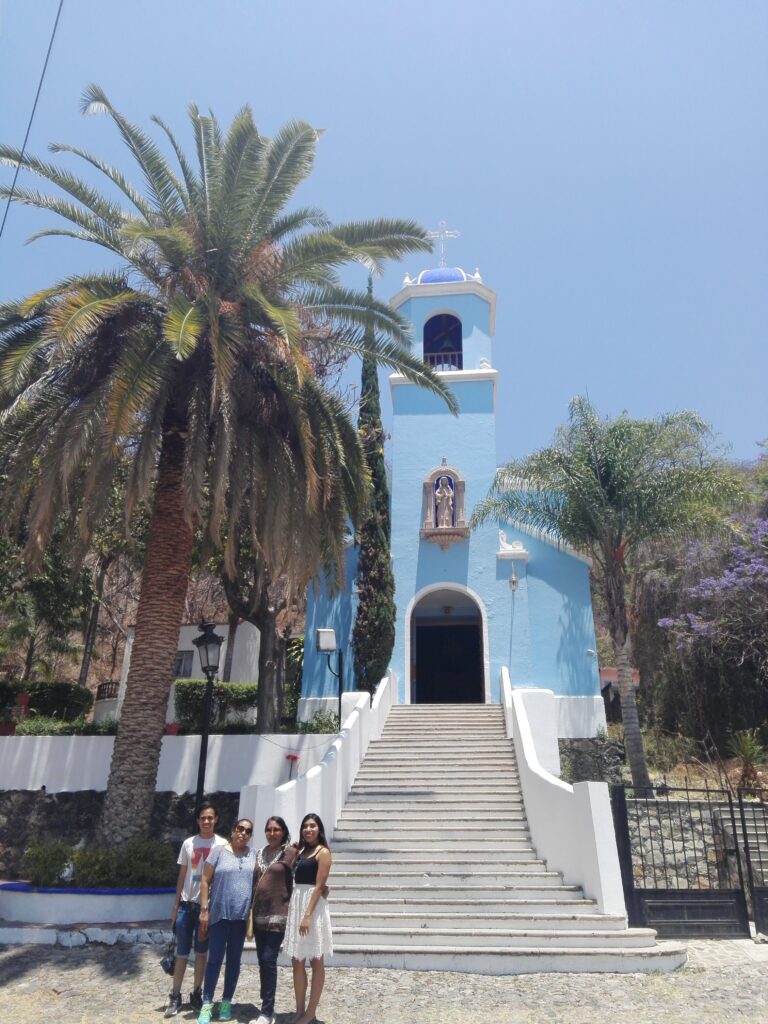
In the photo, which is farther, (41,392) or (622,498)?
(622,498)

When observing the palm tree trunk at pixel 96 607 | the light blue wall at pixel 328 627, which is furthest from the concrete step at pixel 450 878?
the palm tree trunk at pixel 96 607

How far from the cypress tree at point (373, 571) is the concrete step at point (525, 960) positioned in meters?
8.25

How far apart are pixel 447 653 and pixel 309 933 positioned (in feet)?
50.7

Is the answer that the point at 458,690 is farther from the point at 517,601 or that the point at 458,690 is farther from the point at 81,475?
the point at 81,475

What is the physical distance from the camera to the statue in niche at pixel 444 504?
745 inches

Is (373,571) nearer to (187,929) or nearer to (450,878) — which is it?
(450,878)

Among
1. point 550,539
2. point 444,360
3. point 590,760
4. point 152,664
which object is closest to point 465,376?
point 444,360

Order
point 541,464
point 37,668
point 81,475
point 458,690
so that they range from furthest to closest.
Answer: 1. point 37,668
2. point 458,690
3. point 541,464
4. point 81,475

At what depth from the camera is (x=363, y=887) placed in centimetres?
905

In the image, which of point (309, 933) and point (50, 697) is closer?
point (309, 933)

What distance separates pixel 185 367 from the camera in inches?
423

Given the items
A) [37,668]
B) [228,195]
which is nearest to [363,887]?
[228,195]

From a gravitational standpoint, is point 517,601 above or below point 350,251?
below

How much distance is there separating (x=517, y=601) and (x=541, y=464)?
3.50 meters
